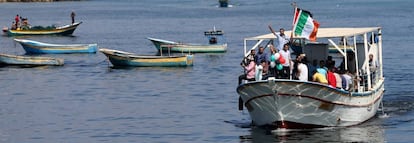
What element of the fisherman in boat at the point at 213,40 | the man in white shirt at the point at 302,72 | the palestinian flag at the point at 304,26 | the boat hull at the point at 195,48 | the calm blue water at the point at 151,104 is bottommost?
the calm blue water at the point at 151,104

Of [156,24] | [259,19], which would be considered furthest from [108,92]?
[259,19]

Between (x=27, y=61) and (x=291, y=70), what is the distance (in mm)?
32624

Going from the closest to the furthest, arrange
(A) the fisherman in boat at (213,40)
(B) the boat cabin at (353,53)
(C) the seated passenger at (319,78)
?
(C) the seated passenger at (319,78) < (B) the boat cabin at (353,53) < (A) the fisherman in boat at (213,40)

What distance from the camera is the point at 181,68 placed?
183 ft

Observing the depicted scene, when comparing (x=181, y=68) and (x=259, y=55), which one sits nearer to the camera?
(x=259, y=55)

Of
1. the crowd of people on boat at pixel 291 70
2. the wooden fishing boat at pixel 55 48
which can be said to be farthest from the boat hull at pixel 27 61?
the crowd of people on boat at pixel 291 70

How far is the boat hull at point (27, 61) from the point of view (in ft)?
190

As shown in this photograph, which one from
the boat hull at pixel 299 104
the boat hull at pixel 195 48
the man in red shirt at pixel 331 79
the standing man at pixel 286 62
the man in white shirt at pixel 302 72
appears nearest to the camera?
the boat hull at pixel 299 104

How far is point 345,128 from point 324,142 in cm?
195

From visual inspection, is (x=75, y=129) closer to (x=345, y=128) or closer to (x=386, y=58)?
(x=345, y=128)

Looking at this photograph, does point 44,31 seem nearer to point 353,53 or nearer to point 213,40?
point 213,40

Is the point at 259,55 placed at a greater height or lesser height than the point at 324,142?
greater

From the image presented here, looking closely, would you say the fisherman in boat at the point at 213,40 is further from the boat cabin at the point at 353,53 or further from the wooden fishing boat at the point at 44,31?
the boat cabin at the point at 353,53

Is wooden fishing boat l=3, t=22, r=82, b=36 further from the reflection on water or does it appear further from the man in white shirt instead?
the man in white shirt
